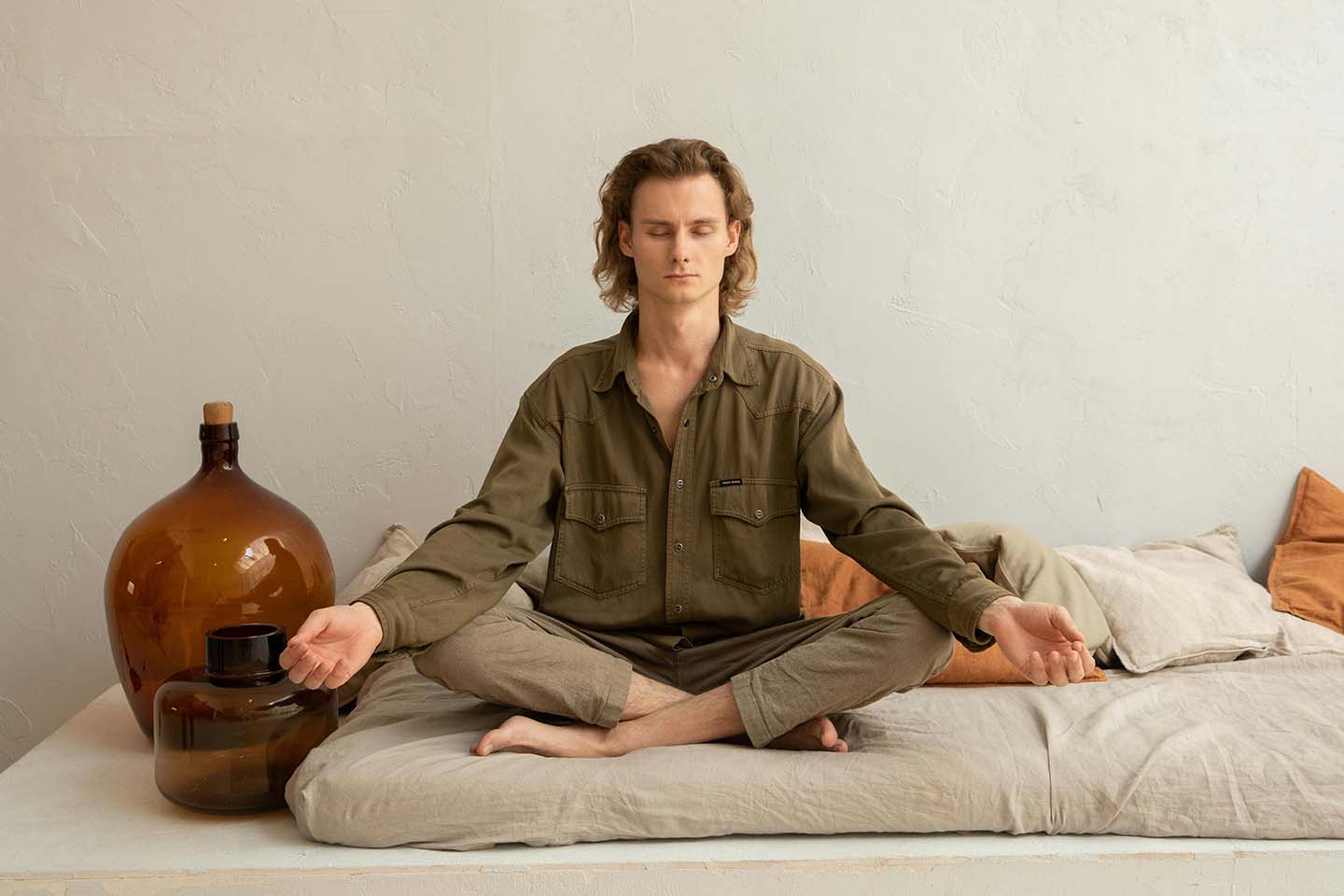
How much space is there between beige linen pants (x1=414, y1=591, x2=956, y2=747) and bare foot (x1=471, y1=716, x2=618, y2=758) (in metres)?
0.02

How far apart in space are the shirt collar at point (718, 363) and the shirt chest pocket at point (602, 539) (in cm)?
16

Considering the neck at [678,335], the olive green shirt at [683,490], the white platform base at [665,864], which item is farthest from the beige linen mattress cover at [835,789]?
the neck at [678,335]

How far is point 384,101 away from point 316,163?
17 cm

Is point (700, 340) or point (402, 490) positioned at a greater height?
point (700, 340)

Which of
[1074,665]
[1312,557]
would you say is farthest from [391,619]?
[1312,557]

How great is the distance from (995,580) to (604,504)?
696 millimetres

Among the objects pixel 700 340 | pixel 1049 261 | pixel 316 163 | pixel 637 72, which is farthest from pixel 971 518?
pixel 316 163

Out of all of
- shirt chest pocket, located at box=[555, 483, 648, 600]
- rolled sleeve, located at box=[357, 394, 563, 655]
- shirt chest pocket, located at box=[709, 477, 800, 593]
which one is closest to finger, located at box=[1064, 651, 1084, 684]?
shirt chest pocket, located at box=[709, 477, 800, 593]

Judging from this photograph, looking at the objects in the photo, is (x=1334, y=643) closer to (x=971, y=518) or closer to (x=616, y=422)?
(x=971, y=518)

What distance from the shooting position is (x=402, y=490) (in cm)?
243

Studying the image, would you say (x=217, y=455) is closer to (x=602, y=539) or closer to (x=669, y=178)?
(x=602, y=539)

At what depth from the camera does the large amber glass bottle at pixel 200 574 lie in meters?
1.82

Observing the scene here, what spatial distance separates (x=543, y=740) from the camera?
1571 millimetres

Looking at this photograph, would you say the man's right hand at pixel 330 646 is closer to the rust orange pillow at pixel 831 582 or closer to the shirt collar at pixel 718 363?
the shirt collar at pixel 718 363
